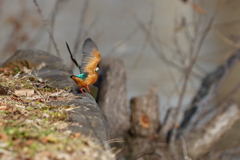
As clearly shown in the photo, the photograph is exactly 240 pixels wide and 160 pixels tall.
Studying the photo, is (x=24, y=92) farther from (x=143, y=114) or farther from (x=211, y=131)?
(x=211, y=131)

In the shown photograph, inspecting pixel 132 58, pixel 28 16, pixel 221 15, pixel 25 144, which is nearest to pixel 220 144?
pixel 132 58

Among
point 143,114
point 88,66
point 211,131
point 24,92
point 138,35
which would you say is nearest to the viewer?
point 88,66

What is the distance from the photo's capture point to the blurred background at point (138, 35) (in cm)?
812

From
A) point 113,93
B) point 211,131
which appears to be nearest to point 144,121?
point 113,93

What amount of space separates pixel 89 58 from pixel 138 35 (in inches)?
331

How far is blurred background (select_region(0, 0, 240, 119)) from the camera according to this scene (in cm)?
812

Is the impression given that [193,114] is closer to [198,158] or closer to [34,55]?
[198,158]

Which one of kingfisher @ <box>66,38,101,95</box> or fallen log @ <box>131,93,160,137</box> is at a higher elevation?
kingfisher @ <box>66,38,101,95</box>

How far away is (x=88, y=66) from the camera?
10.8ft

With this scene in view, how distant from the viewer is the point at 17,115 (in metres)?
2.85

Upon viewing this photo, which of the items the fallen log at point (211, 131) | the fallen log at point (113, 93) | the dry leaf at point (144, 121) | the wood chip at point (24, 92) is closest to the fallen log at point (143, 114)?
the dry leaf at point (144, 121)

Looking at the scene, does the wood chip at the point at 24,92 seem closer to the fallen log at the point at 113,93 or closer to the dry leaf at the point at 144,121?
the fallen log at the point at 113,93

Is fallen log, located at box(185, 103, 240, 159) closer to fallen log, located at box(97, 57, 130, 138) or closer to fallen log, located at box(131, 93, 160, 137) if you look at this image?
fallen log, located at box(131, 93, 160, 137)

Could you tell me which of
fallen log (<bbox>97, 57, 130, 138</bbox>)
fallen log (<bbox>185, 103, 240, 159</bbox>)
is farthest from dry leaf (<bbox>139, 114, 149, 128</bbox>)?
fallen log (<bbox>185, 103, 240, 159</bbox>)
